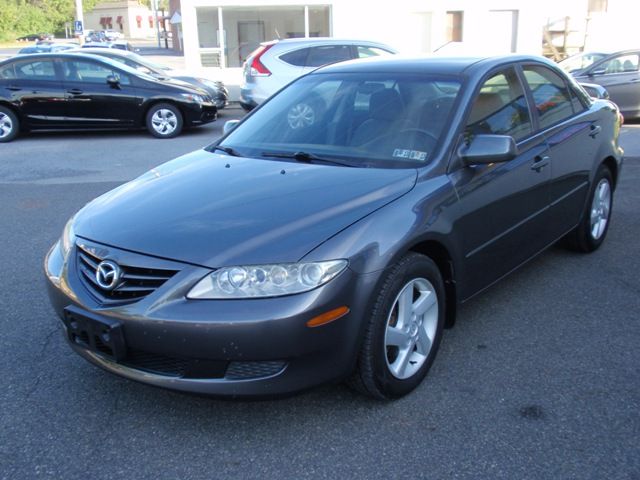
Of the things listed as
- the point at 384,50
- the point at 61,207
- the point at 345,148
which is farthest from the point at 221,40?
the point at 345,148

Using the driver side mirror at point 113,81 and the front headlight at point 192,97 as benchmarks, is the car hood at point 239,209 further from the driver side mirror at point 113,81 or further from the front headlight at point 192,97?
the driver side mirror at point 113,81

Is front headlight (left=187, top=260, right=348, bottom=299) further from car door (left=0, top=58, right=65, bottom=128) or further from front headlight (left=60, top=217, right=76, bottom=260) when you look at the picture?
car door (left=0, top=58, right=65, bottom=128)

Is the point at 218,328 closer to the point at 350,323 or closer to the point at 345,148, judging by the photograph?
the point at 350,323

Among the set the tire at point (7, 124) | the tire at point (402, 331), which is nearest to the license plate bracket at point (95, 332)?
the tire at point (402, 331)

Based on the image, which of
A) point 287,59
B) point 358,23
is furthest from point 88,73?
A: point 358,23

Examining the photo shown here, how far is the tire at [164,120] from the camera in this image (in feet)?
40.1

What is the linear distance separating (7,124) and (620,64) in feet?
37.7

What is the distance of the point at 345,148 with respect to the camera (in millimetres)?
3779

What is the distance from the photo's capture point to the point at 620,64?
1297 cm

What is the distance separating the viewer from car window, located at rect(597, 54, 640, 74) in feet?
42.4

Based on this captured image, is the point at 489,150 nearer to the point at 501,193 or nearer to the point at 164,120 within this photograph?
the point at 501,193

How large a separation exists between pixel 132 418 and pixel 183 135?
397 inches

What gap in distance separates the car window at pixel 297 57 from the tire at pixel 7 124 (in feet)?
16.5

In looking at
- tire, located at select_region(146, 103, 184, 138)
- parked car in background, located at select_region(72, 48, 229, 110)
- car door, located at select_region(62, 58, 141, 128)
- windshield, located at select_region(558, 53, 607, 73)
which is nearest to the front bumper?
tire, located at select_region(146, 103, 184, 138)
